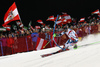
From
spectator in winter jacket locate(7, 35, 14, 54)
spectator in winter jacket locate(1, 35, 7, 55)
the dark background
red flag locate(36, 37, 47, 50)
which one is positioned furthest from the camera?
the dark background

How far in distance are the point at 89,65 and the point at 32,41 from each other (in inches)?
218

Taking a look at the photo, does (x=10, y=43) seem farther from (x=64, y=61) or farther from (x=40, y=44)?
(x=64, y=61)

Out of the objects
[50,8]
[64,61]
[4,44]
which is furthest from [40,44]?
[50,8]

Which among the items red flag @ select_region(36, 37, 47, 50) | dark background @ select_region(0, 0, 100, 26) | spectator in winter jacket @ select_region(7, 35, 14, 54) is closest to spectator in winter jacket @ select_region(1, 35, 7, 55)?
spectator in winter jacket @ select_region(7, 35, 14, 54)

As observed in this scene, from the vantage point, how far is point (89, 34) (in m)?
11.7

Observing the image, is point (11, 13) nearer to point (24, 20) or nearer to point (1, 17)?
point (1, 17)

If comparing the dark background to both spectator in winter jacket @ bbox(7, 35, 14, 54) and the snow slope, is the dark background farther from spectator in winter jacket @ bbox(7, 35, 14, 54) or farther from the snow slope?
the snow slope

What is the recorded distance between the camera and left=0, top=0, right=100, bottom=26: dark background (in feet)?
72.9

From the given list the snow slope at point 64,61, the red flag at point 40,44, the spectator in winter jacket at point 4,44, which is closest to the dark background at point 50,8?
the red flag at point 40,44

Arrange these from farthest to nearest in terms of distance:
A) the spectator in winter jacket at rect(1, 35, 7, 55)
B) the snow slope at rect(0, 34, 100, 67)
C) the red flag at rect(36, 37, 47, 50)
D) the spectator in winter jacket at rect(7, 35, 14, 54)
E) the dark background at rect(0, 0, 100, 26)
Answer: the dark background at rect(0, 0, 100, 26) < the red flag at rect(36, 37, 47, 50) < the spectator in winter jacket at rect(7, 35, 14, 54) < the spectator in winter jacket at rect(1, 35, 7, 55) < the snow slope at rect(0, 34, 100, 67)

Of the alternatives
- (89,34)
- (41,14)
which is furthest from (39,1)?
(89,34)

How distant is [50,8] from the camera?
2395 cm

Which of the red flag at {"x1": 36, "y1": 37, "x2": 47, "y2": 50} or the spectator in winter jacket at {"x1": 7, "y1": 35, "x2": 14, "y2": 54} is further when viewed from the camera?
the red flag at {"x1": 36, "y1": 37, "x2": 47, "y2": 50}

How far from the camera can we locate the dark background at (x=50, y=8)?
22.2 meters
